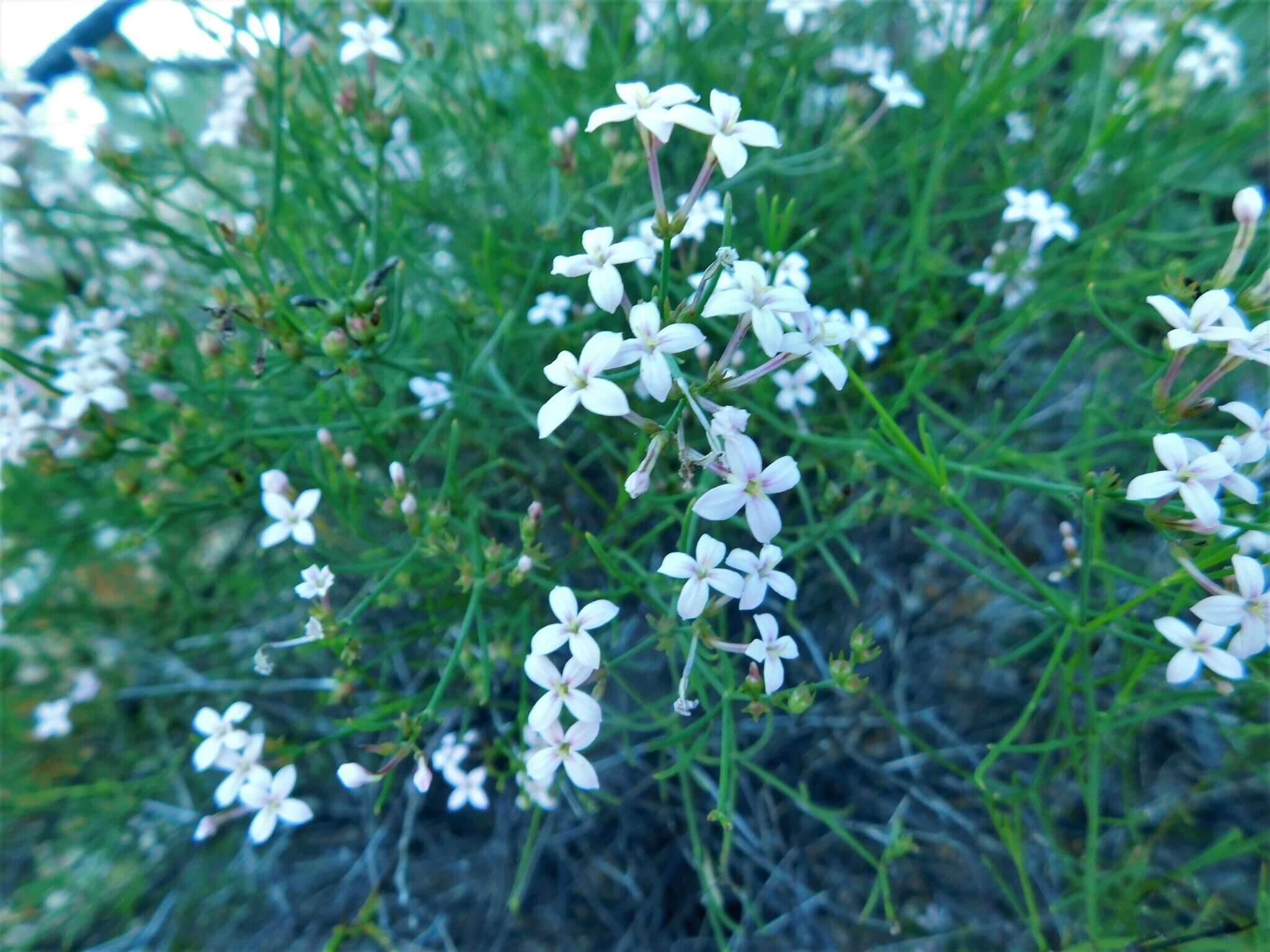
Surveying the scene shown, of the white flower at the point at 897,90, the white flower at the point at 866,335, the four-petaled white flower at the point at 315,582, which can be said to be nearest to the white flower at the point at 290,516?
the four-petaled white flower at the point at 315,582

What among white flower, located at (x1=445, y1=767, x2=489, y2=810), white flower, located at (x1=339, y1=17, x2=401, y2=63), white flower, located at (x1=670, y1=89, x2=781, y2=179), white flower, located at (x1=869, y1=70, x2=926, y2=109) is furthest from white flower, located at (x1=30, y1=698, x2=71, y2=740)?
white flower, located at (x1=869, y1=70, x2=926, y2=109)

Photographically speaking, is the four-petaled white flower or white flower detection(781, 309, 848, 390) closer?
white flower detection(781, 309, 848, 390)

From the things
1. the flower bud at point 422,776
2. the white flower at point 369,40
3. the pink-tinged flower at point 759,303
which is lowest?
the flower bud at point 422,776

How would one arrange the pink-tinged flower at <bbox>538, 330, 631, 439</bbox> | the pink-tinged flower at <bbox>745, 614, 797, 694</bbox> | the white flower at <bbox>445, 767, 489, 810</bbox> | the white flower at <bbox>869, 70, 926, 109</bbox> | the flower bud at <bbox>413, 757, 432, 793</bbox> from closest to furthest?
the pink-tinged flower at <bbox>538, 330, 631, 439</bbox> → the pink-tinged flower at <bbox>745, 614, 797, 694</bbox> → the flower bud at <bbox>413, 757, 432, 793</bbox> → the white flower at <bbox>445, 767, 489, 810</bbox> → the white flower at <bbox>869, 70, 926, 109</bbox>

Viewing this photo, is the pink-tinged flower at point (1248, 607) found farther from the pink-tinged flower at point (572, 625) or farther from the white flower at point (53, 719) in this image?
the white flower at point (53, 719)

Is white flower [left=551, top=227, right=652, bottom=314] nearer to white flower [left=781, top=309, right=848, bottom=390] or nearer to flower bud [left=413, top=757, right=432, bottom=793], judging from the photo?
white flower [left=781, top=309, right=848, bottom=390]
